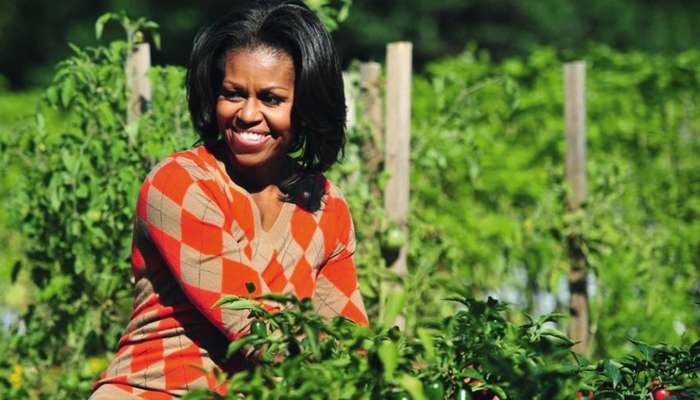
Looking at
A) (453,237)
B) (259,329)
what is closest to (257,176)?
(259,329)

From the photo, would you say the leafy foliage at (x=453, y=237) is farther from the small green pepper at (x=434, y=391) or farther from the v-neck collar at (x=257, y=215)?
the v-neck collar at (x=257, y=215)

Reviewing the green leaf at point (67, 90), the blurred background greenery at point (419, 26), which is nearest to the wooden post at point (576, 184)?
the green leaf at point (67, 90)

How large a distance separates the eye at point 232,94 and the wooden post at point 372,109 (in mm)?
1601

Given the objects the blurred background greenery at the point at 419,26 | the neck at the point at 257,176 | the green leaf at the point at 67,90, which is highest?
the blurred background greenery at the point at 419,26

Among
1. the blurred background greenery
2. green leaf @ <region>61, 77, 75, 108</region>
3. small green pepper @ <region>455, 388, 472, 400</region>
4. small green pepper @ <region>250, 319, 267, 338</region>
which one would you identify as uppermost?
the blurred background greenery

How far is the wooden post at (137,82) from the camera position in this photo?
11.7ft

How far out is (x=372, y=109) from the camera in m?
4.20

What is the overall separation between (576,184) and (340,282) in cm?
194

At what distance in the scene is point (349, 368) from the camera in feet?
5.89

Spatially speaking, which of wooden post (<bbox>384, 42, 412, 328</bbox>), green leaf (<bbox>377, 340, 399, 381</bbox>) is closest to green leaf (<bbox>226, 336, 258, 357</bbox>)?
green leaf (<bbox>377, 340, 399, 381</bbox>)

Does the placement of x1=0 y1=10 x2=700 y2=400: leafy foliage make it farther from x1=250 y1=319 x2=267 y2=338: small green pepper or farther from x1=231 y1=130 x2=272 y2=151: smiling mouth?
x1=231 y1=130 x2=272 y2=151: smiling mouth

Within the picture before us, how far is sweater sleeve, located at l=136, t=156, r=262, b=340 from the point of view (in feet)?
7.78

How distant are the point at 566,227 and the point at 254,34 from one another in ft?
7.23

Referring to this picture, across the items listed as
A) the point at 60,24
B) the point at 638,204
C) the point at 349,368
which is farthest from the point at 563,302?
the point at 60,24
